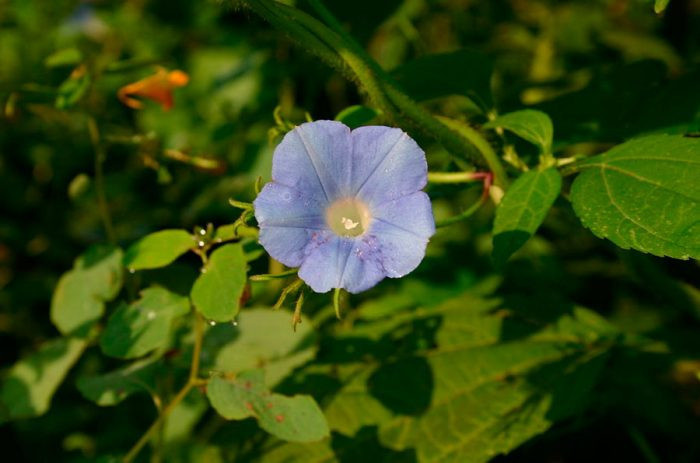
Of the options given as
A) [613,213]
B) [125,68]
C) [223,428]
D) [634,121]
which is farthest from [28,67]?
[613,213]

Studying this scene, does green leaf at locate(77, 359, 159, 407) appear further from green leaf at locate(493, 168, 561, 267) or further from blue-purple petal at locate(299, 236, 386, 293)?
green leaf at locate(493, 168, 561, 267)

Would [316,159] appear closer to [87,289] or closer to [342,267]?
[342,267]

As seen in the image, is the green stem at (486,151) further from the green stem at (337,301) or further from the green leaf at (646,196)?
the green stem at (337,301)

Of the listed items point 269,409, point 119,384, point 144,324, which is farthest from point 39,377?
point 269,409

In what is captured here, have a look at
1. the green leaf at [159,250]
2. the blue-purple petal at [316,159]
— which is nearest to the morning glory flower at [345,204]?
the blue-purple petal at [316,159]

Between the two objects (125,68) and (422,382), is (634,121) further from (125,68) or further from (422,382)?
(125,68)

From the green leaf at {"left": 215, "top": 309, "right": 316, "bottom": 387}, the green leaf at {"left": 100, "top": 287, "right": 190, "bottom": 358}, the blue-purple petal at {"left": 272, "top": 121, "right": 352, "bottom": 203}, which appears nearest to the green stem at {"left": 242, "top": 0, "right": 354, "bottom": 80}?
the blue-purple petal at {"left": 272, "top": 121, "right": 352, "bottom": 203}
